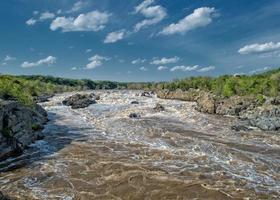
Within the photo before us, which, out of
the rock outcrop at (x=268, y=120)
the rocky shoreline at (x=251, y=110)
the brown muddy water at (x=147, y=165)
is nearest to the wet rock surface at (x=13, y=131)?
the brown muddy water at (x=147, y=165)

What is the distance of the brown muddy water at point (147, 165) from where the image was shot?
834 inches

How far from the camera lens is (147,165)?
86.8 ft

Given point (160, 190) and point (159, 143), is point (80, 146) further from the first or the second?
point (160, 190)

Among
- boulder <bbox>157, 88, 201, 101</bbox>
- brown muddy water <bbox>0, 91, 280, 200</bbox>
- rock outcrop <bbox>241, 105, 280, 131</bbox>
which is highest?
boulder <bbox>157, 88, 201, 101</bbox>

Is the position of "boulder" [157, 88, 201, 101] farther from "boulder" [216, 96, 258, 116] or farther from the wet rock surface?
the wet rock surface

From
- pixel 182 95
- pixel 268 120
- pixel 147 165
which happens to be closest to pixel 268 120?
pixel 268 120

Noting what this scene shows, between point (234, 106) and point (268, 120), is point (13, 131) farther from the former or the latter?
point (234, 106)

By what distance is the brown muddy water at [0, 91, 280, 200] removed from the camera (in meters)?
21.2

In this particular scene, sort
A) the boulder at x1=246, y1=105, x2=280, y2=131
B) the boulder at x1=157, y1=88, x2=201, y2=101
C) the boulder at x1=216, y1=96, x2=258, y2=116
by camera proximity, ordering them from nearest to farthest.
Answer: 1. the boulder at x1=246, y1=105, x2=280, y2=131
2. the boulder at x1=216, y1=96, x2=258, y2=116
3. the boulder at x1=157, y1=88, x2=201, y2=101

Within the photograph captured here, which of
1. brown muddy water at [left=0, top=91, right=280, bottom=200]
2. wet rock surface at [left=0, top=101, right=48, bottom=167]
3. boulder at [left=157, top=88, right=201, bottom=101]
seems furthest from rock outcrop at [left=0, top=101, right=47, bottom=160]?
boulder at [left=157, top=88, right=201, bottom=101]

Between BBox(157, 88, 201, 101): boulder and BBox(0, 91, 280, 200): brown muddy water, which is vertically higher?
BBox(157, 88, 201, 101): boulder

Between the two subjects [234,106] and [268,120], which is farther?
[234,106]

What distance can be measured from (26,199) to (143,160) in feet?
34.9

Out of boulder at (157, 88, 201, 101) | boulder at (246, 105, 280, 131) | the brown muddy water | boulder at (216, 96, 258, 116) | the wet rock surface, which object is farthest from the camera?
boulder at (157, 88, 201, 101)
